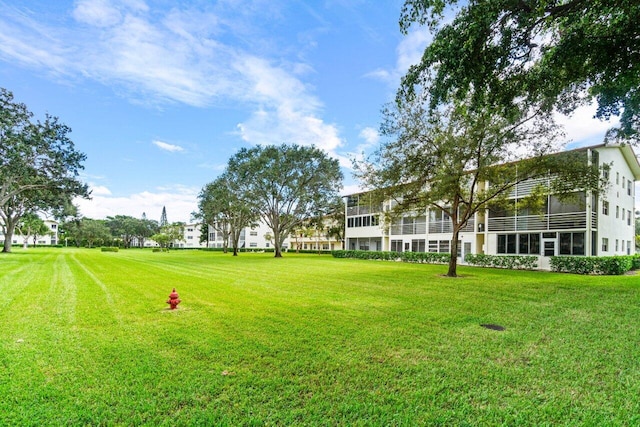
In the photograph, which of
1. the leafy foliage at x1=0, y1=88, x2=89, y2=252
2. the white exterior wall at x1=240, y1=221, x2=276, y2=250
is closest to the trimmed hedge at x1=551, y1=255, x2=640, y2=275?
the leafy foliage at x1=0, y1=88, x2=89, y2=252

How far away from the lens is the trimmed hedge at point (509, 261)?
2120 cm

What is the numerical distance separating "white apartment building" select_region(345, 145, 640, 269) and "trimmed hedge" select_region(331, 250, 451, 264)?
2.66m

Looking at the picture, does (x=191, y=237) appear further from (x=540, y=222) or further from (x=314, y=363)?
(x=314, y=363)

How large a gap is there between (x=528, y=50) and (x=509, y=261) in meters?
17.3

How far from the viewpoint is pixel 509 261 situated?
21875mm

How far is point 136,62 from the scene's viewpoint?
12367 millimetres

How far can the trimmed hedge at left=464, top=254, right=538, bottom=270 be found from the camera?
21203mm

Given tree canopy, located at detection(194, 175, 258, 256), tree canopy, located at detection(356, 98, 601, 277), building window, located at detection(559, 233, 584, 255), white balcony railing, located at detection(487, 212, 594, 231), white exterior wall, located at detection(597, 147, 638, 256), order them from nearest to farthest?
tree canopy, located at detection(356, 98, 601, 277), white balcony railing, located at detection(487, 212, 594, 231), building window, located at detection(559, 233, 584, 255), white exterior wall, located at detection(597, 147, 638, 256), tree canopy, located at detection(194, 175, 258, 256)

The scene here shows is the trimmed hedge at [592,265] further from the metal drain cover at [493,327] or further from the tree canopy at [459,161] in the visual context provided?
the metal drain cover at [493,327]

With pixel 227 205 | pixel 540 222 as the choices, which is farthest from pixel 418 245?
pixel 227 205

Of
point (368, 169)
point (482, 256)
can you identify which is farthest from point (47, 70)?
point (482, 256)

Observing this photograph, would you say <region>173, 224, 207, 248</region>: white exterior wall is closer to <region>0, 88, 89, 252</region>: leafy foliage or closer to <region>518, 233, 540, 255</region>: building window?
<region>0, 88, 89, 252</region>: leafy foliage

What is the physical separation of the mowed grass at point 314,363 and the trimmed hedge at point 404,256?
17.8 m

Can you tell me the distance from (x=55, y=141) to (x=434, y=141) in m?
26.5
